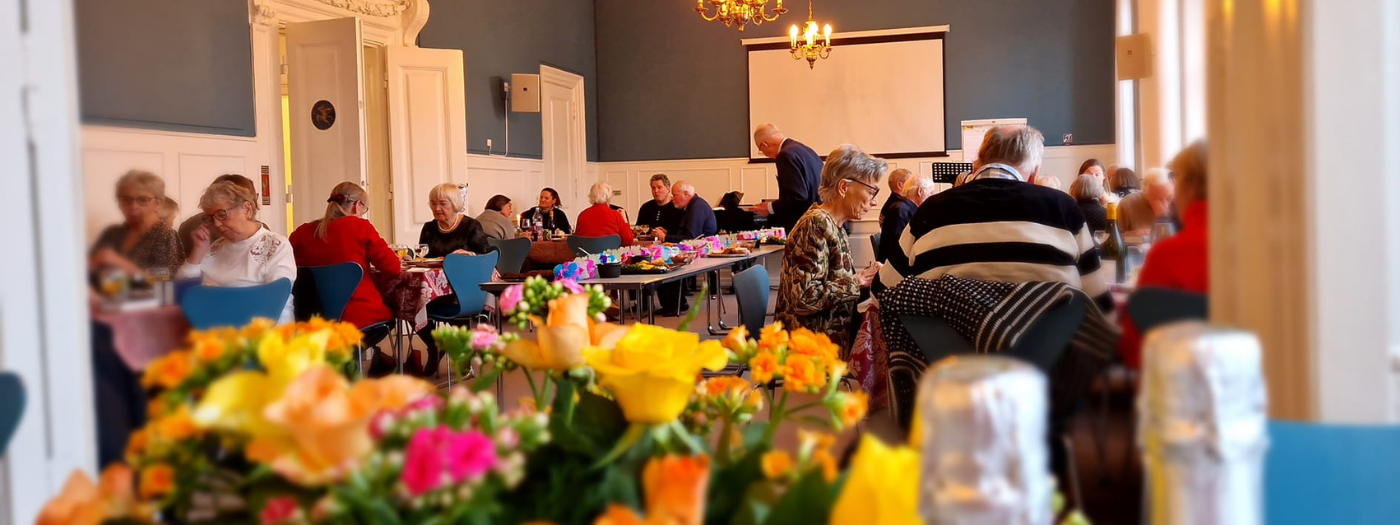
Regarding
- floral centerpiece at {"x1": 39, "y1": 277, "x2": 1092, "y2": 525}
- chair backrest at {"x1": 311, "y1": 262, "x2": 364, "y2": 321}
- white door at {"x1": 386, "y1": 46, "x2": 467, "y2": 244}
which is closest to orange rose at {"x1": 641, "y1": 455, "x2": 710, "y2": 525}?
floral centerpiece at {"x1": 39, "y1": 277, "x2": 1092, "y2": 525}

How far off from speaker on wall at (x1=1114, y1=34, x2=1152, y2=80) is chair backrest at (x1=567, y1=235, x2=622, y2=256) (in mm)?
6766

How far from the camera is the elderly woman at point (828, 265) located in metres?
4.09

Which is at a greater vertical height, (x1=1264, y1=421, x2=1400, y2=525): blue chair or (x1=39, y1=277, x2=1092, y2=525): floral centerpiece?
(x1=39, y1=277, x2=1092, y2=525): floral centerpiece

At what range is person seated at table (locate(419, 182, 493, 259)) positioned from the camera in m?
6.73

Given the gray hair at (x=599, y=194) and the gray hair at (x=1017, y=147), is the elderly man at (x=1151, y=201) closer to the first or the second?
the gray hair at (x=1017, y=147)

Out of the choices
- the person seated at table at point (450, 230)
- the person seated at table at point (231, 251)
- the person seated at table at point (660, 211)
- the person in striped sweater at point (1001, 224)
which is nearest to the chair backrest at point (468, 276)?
the person seated at table at point (450, 230)

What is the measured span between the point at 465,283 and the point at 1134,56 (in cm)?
520

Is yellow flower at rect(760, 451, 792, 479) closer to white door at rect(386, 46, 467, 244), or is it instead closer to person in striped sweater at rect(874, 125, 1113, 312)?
person in striped sweater at rect(874, 125, 1113, 312)

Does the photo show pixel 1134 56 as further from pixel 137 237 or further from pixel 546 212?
pixel 546 212

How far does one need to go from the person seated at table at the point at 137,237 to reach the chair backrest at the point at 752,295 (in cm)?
301

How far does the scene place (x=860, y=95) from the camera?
12.8m

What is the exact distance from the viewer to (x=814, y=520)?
1.84ft

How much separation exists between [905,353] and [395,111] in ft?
23.6

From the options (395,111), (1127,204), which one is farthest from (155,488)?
(395,111)
